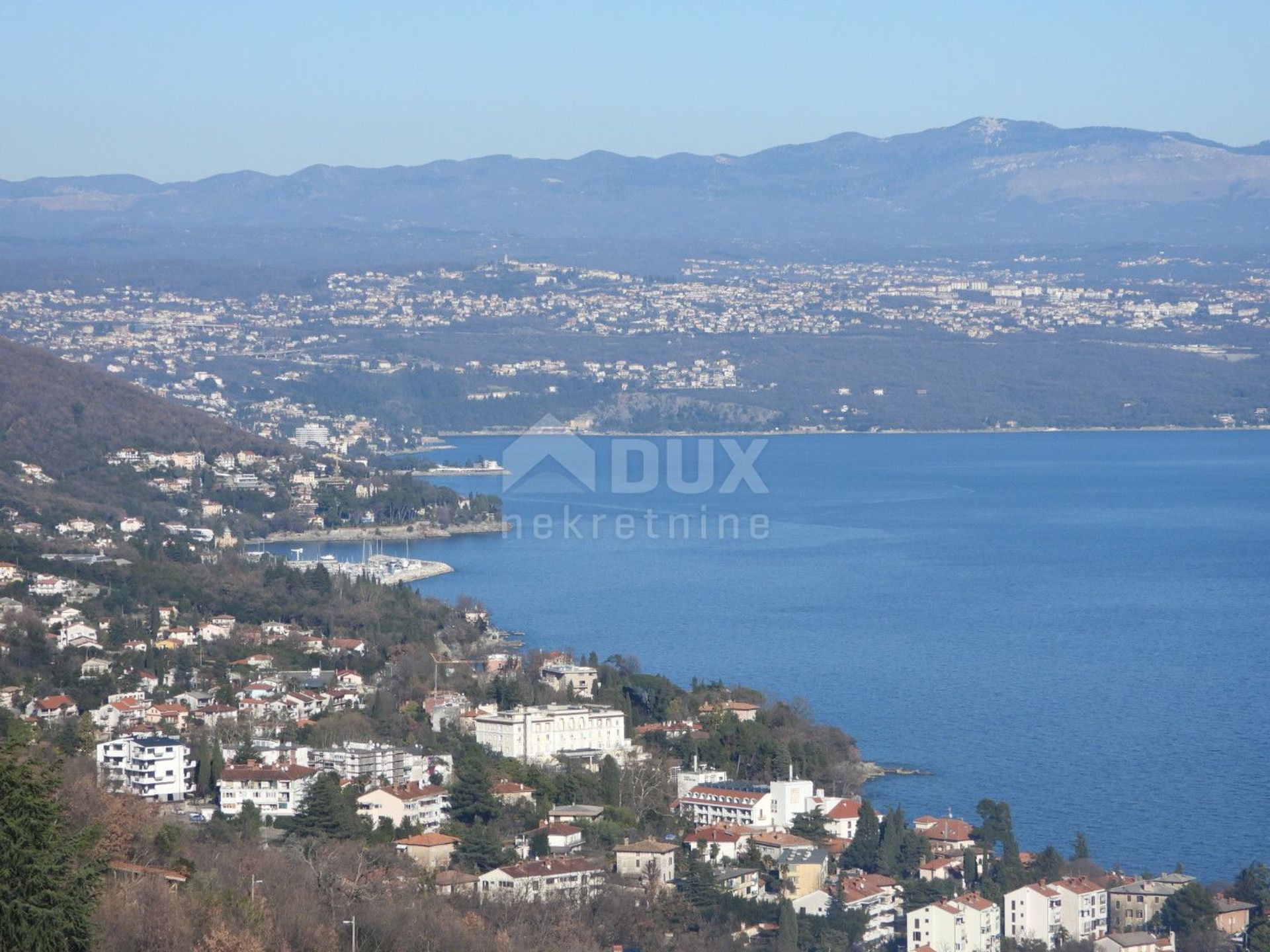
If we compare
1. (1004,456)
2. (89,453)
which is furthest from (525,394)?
(89,453)

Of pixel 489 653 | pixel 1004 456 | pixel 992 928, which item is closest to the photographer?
pixel 992 928

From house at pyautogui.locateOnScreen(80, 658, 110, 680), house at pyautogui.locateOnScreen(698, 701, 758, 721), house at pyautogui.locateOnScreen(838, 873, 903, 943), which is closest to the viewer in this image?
house at pyautogui.locateOnScreen(838, 873, 903, 943)

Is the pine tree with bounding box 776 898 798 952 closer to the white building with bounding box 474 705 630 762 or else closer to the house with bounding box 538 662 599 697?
the white building with bounding box 474 705 630 762

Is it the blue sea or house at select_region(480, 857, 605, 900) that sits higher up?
house at select_region(480, 857, 605, 900)

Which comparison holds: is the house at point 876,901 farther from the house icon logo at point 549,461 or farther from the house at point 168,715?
the house icon logo at point 549,461

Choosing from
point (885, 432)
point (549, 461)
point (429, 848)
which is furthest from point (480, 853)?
point (885, 432)

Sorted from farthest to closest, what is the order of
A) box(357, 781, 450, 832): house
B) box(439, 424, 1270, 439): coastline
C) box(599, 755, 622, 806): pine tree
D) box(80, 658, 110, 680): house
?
box(439, 424, 1270, 439): coastline < box(80, 658, 110, 680): house < box(599, 755, 622, 806): pine tree < box(357, 781, 450, 832): house

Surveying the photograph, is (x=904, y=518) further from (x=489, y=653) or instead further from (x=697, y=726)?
(x=697, y=726)

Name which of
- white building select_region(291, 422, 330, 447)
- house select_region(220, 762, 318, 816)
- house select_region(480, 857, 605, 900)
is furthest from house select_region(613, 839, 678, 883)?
white building select_region(291, 422, 330, 447)
